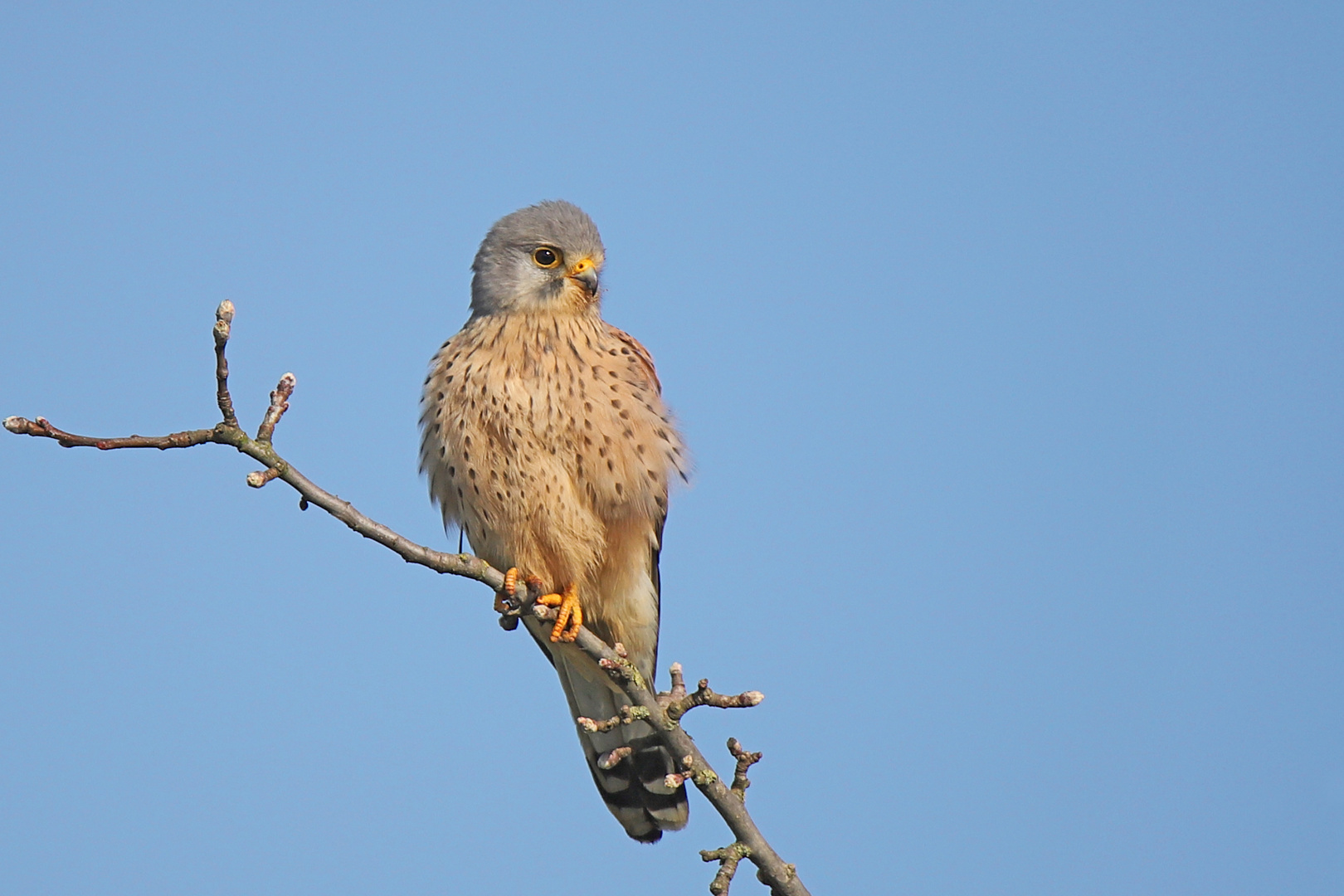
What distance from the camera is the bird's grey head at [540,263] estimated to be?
4.45 m

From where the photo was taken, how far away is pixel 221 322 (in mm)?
2578

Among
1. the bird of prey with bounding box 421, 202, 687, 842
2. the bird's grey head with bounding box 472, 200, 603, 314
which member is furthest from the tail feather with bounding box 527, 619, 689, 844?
the bird's grey head with bounding box 472, 200, 603, 314

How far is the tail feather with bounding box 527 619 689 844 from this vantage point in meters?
4.38

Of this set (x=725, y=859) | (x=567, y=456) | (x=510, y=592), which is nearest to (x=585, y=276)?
(x=567, y=456)

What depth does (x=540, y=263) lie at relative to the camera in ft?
14.9

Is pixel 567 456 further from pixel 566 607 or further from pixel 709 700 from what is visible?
pixel 709 700

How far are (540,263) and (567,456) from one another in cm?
81

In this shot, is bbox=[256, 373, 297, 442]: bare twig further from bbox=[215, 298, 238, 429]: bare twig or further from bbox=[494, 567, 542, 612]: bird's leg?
bbox=[494, 567, 542, 612]: bird's leg

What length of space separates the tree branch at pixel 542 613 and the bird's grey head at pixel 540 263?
3.75 ft

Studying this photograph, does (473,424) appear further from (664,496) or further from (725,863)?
(725,863)

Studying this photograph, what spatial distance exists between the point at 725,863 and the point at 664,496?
159 centimetres

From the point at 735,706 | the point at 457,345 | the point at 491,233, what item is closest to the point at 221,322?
the point at 735,706

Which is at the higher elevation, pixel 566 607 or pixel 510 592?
pixel 566 607

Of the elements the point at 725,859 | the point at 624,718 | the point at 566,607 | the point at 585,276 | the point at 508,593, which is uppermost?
the point at 585,276
